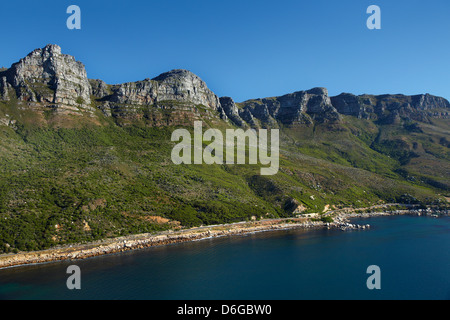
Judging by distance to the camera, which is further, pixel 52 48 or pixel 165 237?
pixel 52 48

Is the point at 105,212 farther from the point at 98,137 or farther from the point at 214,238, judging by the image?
the point at 98,137

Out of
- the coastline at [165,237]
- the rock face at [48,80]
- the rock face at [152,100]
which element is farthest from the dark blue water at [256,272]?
the rock face at [152,100]

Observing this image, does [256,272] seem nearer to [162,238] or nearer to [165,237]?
[165,237]

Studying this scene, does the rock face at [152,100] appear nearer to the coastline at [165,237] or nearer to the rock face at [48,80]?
the rock face at [48,80]

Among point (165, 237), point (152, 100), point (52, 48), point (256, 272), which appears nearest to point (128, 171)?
point (165, 237)

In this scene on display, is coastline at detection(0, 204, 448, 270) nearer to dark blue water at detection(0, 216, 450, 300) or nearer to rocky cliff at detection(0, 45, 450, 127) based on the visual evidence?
dark blue water at detection(0, 216, 450, 300)

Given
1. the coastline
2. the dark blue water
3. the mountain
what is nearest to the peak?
the mountain
